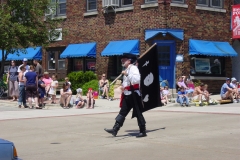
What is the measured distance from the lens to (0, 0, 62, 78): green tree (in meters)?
22.5

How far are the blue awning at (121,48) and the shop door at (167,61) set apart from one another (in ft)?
4.15

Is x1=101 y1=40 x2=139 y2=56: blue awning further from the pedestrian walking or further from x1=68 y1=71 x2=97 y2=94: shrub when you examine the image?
the pedestrian walking

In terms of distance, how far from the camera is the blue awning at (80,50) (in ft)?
89.9

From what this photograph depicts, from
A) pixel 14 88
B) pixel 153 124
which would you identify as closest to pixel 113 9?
pixel 14 88

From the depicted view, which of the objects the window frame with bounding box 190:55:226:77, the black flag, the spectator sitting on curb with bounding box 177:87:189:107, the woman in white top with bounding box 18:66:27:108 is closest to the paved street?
the black flag

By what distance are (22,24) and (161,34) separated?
7.14 m

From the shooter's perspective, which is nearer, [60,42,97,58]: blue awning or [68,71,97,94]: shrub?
[68,71,97,94]: shrub

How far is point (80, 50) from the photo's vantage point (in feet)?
91.4

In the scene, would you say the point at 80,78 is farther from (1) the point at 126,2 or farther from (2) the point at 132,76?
(2) the point at 132,76

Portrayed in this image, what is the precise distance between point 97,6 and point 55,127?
1550 centimetres

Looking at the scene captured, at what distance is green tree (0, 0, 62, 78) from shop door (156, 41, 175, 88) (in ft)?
19.1

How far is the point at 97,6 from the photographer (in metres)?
27.7

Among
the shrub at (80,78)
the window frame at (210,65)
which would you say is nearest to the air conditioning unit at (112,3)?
the shrub at (80,78)

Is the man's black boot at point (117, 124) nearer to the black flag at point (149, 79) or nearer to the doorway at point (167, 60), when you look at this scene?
the black flag at point (149, 79)
